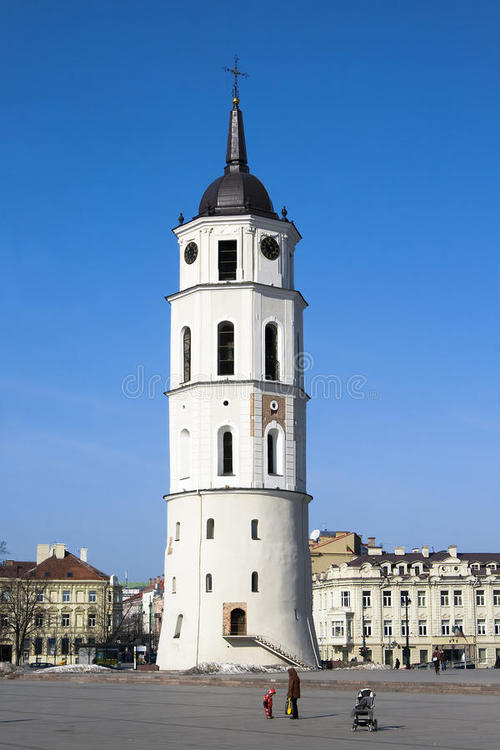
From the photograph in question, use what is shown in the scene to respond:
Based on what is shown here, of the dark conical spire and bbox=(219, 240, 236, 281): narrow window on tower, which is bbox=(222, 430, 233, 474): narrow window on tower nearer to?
bbox=(219, 240, 236, 281): narrow window on tower

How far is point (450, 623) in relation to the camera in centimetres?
10981

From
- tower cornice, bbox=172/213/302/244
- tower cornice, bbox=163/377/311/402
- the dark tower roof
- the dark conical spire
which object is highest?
the dark conical spire

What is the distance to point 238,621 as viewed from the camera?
52844 millimetres

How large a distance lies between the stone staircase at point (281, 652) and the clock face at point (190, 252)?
20095 mm

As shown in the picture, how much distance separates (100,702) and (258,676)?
48.4 ft

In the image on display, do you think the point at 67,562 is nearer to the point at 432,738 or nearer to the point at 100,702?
the point at 100,702

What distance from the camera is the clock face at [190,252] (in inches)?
2311

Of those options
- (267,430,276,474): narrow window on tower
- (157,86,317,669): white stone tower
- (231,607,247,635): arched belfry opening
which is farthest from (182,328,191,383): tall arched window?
(231,607,247,635): arched belfry opening

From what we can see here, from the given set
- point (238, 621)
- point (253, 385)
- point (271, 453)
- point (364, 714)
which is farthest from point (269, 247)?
point (364, 714)

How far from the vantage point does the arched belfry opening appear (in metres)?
52.6

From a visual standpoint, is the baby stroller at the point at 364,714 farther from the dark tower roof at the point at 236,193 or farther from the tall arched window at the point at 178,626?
the dark tower roof at the point at 236,193

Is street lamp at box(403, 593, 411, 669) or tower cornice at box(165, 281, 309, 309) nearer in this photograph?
tower cornice at box(165, 281, 309, 309)

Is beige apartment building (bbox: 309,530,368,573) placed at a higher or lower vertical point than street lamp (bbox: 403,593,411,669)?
higher

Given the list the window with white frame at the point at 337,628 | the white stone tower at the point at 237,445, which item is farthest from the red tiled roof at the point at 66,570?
the white stone tower at the point at 237,445
